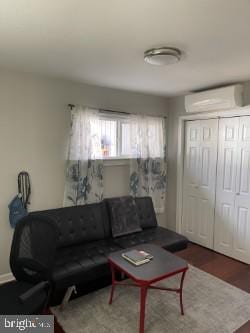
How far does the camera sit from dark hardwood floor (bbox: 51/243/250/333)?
2.86 meters

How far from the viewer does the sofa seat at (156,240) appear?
2914mm

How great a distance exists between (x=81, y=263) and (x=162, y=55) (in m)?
2.09

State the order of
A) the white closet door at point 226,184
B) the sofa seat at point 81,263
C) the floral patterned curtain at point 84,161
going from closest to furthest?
the sofa seat at point 81,263, the floral patterned curtain at point 84,161, the white closet door at point 226,184

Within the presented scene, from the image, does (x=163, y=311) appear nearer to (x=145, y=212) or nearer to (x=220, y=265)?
(x=220, y=265)

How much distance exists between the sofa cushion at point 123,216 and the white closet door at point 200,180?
1.10 metres

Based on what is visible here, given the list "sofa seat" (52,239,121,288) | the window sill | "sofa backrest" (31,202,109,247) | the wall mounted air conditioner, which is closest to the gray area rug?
"sofa seat" (52,239,121,288)

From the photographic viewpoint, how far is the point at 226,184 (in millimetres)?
3457

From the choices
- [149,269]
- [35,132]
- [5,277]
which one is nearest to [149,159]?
[35,132]

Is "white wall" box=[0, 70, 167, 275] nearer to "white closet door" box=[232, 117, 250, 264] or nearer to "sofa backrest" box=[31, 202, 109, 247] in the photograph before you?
"sofa backrest" box=[31, 202, 109, 247]

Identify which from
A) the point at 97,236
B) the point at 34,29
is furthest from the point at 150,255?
Answer: the point at 34,29

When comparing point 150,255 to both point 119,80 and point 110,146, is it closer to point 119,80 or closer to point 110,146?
point 110,146

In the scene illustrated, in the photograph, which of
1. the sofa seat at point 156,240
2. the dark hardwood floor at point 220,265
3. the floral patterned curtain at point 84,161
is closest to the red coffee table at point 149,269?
the sofa seat at point 156,240

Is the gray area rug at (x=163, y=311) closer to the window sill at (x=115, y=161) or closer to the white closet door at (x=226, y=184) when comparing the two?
the white closet door at (x=226, y=184)

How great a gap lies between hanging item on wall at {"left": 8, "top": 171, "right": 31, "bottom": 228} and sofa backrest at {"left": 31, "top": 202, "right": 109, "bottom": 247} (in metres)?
0.21
